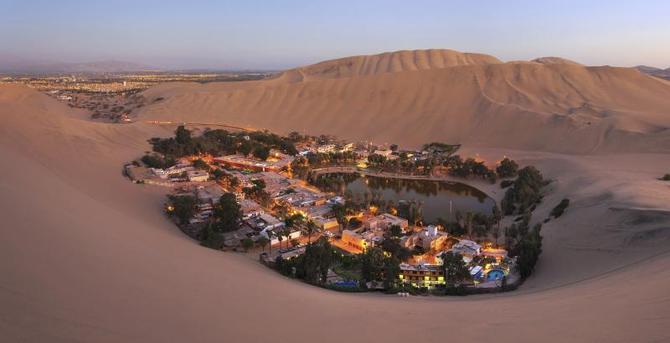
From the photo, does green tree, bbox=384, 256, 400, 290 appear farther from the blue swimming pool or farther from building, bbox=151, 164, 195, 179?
building, bbox=151, 164, 195, 179

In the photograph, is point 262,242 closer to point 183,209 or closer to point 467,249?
point 183,209

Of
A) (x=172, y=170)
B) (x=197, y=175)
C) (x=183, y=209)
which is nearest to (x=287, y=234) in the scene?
(x=183, y=209)

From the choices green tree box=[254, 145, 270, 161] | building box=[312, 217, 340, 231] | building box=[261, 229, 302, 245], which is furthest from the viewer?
green tree box=[254, 145, 270, 161]

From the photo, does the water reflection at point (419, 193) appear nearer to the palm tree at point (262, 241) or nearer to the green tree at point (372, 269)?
the palm tree at point (262, 241)

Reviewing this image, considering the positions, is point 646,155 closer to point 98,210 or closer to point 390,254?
point 390,254

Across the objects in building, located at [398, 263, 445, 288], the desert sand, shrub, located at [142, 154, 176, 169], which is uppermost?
the desert sand

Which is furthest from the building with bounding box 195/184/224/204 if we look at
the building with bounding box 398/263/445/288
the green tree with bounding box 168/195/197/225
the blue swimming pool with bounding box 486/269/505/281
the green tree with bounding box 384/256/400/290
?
the blue swimming pool with bounding box 486/269/505/281

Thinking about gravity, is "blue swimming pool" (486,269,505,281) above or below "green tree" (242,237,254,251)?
below

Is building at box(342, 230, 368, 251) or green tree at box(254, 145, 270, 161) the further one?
green tree at box(254, 145, 270, 161)
